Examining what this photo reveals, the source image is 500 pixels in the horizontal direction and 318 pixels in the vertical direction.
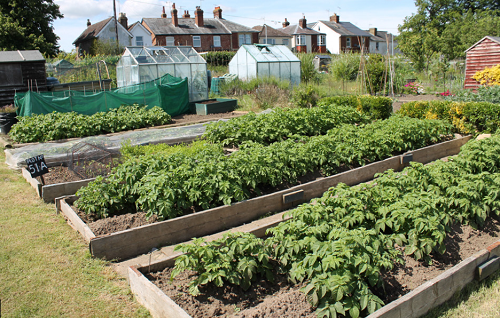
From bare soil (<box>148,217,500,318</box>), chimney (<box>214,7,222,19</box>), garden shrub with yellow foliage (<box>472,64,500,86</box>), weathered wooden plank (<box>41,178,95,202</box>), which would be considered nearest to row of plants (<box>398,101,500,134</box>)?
garden shrub with yellow foliage (<box>472,64,500,86</box>)

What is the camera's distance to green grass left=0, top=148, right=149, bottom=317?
3729mm

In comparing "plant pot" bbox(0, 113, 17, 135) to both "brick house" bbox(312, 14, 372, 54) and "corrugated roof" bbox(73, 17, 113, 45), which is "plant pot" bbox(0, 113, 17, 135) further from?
"brick house" bbox(312, 14, 372, 54)

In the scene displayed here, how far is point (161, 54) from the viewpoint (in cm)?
1823

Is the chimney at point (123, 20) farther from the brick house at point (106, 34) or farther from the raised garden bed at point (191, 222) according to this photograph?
the raised garden bed at point (191, 222)

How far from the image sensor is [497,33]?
33875mm

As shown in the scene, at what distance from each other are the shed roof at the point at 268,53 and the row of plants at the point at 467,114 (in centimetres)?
1183

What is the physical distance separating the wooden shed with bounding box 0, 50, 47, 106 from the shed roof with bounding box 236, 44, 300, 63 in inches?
433

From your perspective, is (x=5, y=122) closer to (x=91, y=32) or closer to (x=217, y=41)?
(x=91, y=32)

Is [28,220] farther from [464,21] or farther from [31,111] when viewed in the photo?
[464,21]

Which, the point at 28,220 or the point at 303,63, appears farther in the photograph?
the point at 303,63

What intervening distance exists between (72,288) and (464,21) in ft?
150

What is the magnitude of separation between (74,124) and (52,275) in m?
8.33

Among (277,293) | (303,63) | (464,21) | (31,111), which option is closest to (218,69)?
(303,63)

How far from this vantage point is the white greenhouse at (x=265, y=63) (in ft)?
71.6
